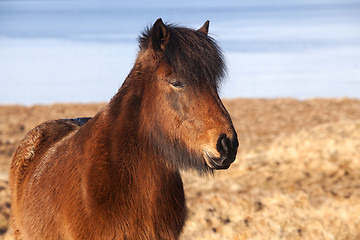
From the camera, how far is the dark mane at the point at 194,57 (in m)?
3.45

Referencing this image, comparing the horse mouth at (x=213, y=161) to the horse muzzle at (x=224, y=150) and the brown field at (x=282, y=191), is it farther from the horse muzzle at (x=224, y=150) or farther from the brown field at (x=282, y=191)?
the brown field at (x=282, y=191)

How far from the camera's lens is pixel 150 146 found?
361 centimetres

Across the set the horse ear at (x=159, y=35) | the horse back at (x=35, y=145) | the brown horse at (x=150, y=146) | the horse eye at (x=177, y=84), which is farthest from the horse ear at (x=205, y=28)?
the horse back at (x=35, y=145)

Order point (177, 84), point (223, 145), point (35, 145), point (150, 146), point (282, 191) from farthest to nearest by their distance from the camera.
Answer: point (282, 191), point (35, 145), point (150, 146), point (177, 84), point (223, 145)

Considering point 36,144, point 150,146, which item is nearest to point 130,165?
point 150,146

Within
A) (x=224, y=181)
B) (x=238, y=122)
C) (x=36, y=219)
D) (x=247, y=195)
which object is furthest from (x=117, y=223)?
(x=238, y=122)

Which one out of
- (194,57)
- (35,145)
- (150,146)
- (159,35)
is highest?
(159,35)

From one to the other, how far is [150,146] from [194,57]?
842mm

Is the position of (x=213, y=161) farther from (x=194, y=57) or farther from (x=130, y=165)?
(x=194, y=57)

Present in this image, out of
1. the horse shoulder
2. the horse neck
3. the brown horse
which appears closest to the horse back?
the horse shoulder

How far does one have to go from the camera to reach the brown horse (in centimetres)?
341

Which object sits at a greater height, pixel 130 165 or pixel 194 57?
pixel 194 57

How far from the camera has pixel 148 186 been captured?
11.9ft

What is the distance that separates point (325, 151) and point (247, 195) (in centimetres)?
321
